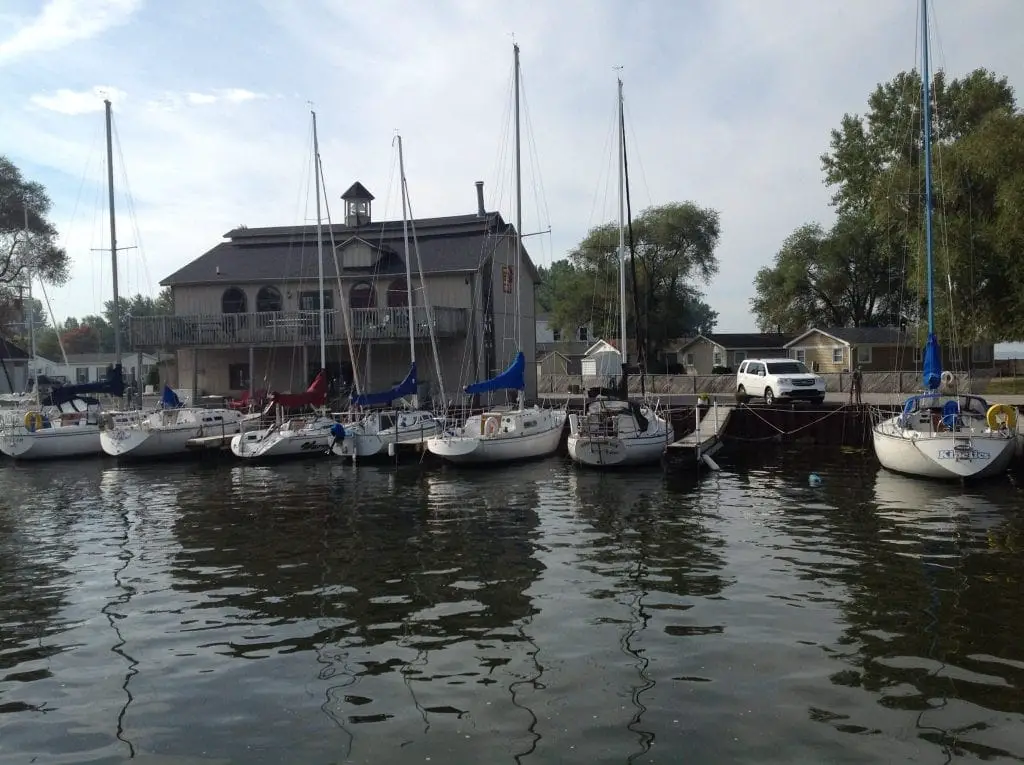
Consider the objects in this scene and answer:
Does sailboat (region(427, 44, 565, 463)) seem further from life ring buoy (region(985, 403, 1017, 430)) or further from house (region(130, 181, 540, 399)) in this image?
life ring buoy (region(985, 403, 1017, 430))

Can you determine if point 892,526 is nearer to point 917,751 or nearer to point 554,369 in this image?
point 917,751

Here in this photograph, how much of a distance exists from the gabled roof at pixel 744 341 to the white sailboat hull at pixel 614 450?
4522 cm

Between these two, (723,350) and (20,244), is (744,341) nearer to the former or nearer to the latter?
(723,350)

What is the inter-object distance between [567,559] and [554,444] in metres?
15.8

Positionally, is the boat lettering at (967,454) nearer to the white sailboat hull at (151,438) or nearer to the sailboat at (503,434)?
the sailboat at (503,434)

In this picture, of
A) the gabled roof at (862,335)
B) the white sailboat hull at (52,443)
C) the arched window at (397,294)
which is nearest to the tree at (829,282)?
the gabled roof at (862,335)

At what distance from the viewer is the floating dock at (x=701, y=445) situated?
2816 centimetres

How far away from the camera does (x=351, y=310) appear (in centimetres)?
4169

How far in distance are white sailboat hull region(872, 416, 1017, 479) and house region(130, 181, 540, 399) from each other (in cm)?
1930

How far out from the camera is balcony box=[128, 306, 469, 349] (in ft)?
135

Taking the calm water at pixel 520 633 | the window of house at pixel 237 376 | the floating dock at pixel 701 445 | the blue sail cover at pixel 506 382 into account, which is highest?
the window of house at pixel 237 376

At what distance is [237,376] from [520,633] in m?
37.2

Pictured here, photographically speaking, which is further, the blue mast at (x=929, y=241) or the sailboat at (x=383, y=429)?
the sailboat at (x=383, y=429)

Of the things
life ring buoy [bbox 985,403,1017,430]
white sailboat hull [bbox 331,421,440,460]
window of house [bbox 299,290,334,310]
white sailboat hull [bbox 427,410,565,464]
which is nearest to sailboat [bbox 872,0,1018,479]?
life ring buoy [bbox 985,403,1017,430]
